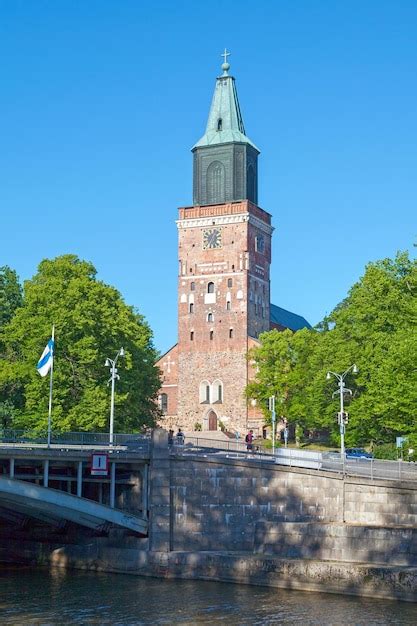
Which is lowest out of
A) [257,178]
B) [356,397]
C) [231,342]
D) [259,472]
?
[259,472]

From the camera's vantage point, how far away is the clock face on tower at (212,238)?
97.6 meters

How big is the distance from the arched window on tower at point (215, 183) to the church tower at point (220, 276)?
9 cm

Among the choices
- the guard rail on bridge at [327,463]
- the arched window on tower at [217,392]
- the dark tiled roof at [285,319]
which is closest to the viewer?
the guard rail on bridge at [327,463]

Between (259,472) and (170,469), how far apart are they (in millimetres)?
3842

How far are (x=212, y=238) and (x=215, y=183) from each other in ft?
16.6

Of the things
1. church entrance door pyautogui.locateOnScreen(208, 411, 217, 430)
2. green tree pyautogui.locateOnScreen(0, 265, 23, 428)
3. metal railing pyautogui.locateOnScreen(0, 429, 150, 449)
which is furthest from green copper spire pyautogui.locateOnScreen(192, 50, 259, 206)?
metal railing pyautogui.locateOnScreen(0, 429, 150, 449)

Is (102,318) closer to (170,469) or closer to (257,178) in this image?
(170,469)

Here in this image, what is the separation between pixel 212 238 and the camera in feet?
321

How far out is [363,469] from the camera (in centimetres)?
4631

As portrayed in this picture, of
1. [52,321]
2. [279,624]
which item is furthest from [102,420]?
[279,624]

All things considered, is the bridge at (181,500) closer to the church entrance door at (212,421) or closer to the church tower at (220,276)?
the church tower at (220,276)

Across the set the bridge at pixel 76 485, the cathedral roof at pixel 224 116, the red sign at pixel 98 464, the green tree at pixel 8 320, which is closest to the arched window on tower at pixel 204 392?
the cathedral roof at pixel 224 116

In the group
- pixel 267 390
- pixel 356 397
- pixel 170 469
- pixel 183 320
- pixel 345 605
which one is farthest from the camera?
pixel 183 320

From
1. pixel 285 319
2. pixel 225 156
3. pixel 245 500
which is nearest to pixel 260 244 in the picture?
pixel 225 156
